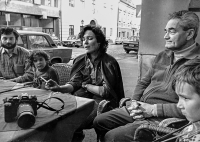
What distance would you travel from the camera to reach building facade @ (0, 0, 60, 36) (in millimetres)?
17516

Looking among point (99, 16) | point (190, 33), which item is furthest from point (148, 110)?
point (99, 16)

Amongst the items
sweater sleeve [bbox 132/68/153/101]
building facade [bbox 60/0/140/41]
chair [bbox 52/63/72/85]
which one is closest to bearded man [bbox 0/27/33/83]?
chair [bbox 52/63/72/85]

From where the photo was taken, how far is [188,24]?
2.00 meters

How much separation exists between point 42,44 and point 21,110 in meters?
5.85

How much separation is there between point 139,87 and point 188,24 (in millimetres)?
807

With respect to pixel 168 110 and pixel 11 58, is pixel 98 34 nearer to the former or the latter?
pixel 168 110

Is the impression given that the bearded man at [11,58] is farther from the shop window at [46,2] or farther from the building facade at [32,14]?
the shop window at [46,2]

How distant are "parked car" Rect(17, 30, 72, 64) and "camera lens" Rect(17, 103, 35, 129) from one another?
16.7 feet

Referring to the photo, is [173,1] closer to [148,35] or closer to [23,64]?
[148,35]

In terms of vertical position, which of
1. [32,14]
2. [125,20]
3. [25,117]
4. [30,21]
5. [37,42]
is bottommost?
[25,117]

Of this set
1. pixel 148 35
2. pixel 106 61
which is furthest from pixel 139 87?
pixel 148 35

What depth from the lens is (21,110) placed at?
126 cm

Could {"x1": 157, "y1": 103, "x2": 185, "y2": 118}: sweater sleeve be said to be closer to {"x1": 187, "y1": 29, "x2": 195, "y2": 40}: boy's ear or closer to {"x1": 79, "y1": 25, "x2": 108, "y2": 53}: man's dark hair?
{"x1": 187, "y1": 29, "x2": 195, "y2": 40}: boy's ear

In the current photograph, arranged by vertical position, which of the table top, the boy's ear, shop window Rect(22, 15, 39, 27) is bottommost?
the table top
